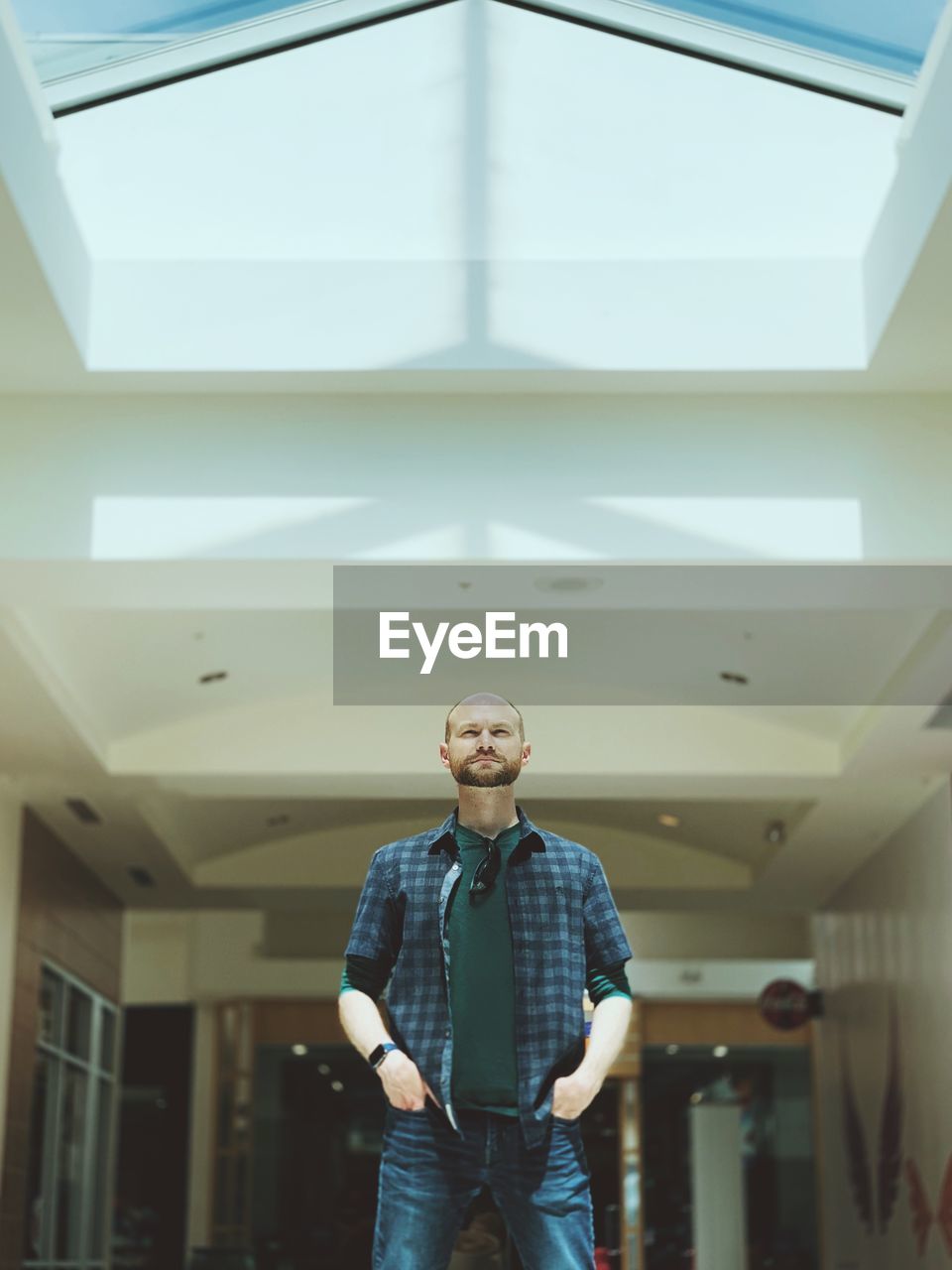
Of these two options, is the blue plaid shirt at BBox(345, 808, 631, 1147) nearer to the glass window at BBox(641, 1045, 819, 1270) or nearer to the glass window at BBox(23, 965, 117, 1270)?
the glass window at BBox(23, 965, 117, 1270)

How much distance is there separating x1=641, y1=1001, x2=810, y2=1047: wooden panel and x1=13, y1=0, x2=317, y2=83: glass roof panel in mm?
10457

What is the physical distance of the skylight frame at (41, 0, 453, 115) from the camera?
4574mm

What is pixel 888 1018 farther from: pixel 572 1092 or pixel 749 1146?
pixel 572 1092

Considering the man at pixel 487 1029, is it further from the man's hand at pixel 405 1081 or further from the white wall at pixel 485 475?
the white wall at pixel 485 475

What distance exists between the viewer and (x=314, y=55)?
4773 millimetres

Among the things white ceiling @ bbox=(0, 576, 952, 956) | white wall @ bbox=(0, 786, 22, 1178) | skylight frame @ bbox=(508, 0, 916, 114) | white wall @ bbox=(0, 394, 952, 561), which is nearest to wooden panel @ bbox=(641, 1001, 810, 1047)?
white ceiling @ bbox=(0, 576, 952, 956)

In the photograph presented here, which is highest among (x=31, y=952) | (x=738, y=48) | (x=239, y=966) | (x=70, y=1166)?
(x=738, y=48)

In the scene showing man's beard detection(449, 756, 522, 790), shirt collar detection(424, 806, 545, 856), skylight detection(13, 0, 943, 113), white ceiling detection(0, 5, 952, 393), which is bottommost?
shirt collar detection(424, 806, 545, 856)

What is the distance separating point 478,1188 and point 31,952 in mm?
7556

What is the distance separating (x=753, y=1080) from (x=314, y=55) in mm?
10702

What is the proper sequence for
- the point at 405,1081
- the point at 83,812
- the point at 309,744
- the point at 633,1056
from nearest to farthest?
the point at 405,1081 → the point at 309,744 → the point at 83,812 → the point at 633,1056

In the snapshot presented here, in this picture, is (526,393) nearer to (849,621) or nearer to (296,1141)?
(849,621)

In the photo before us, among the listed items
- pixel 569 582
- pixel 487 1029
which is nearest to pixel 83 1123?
pixel 569 582

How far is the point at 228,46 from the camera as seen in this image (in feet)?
15.3
